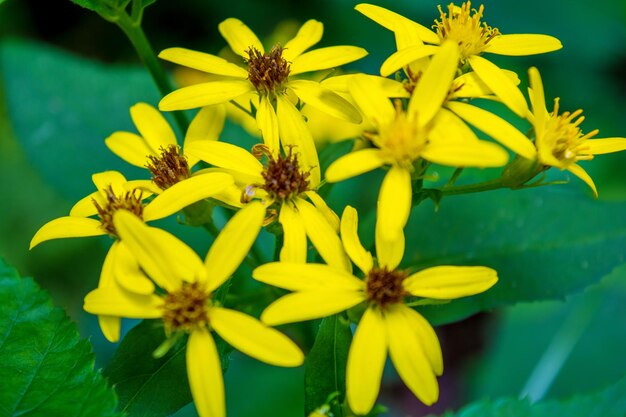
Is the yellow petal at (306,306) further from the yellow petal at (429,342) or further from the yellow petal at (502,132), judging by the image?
the yellow petal at (502,132)

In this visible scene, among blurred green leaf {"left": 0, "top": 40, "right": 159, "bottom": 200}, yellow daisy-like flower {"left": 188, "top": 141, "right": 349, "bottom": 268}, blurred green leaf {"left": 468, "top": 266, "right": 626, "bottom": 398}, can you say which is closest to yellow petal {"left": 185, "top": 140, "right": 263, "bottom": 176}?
yellow daisy-like flower {"left": 188, "top": 141, "right": 349, "bottom": 268}

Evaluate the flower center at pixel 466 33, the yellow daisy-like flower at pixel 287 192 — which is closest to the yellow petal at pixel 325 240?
the yellow daisy-like flower at pixel 287 192

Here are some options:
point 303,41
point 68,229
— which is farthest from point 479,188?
point 68,229

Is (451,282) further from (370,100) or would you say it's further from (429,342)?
(370,100)

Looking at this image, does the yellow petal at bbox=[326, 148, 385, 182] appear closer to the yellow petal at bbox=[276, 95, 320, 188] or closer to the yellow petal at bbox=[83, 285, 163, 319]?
the yellow petal at bbox=[276, 95, 320, 188]

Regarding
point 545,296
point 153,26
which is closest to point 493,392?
point 545,296
